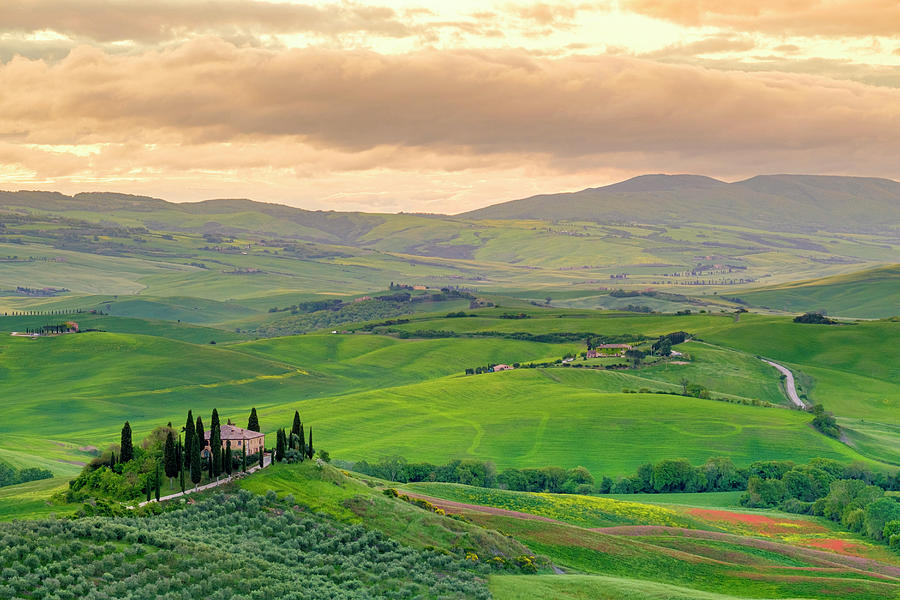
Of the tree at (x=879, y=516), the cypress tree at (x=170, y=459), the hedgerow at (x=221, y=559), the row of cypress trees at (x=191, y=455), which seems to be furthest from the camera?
the tree at (x=879, y=516)

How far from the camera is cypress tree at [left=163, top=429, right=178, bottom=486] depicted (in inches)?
3022

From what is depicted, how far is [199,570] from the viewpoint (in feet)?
187

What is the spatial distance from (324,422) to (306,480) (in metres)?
111

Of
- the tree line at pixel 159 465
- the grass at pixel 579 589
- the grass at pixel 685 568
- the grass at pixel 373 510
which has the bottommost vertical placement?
the grass at pixel 685 568

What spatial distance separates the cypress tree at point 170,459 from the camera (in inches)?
3022

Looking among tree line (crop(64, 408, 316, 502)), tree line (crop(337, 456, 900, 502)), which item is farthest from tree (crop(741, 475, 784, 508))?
tree line (crop(64, 408, 316, 502))

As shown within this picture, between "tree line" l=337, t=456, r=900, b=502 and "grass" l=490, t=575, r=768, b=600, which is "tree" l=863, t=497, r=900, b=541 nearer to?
"tree line" l=337, t=456, r=900, b=502

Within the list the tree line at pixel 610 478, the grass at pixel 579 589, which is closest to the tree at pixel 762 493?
the tree line at pixel 610 478

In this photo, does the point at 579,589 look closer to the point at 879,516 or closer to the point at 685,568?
the point at 685,568

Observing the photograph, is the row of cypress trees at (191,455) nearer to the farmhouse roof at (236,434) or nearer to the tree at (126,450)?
the tree at (126,450)

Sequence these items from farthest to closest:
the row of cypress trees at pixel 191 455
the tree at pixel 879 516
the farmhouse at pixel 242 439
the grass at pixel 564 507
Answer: the tree at pixel 879 516 < the grass at pixel 564 507 < the farmhouse at pixel 242 439 < the row of cypress trees at pixel 191 455

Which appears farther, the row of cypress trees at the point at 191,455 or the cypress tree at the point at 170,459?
the row of cypress trees at the point at 191,455

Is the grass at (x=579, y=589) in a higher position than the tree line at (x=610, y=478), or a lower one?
higher

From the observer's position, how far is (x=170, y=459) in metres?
77.1
